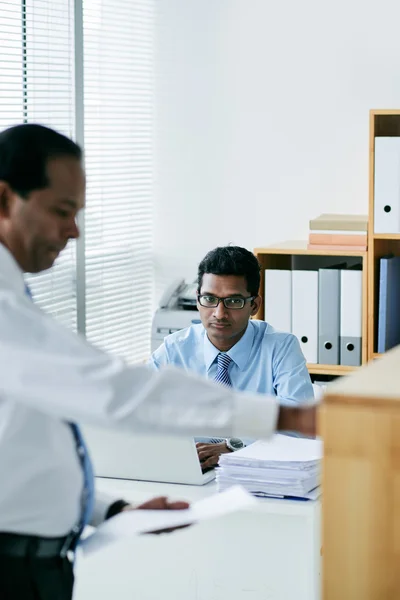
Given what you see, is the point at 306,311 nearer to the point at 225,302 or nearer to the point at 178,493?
the point at 225,302

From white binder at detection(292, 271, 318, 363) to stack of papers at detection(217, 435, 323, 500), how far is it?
5.53 ft

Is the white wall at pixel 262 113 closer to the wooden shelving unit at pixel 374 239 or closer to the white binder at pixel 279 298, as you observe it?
the wooden shelving unit at pixel 374 239

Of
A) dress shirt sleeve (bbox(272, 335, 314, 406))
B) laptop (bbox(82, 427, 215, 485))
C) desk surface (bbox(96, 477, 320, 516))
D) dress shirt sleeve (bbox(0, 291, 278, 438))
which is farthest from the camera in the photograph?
dress shirt sleeve (bbox(272, 335, 314, 406))

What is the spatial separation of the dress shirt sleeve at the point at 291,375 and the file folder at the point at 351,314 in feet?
2.64

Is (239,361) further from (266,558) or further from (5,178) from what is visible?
(5,178)

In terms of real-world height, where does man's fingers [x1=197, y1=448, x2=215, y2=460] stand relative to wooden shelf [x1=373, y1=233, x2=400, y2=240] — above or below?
below

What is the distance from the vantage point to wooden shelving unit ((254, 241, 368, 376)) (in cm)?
385

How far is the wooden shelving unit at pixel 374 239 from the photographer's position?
375 centimetres

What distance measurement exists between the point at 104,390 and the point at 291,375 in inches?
71.9

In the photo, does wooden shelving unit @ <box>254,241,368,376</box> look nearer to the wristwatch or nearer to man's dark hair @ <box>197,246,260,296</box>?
man's dark hair @ <box>197,246,260,296</box>

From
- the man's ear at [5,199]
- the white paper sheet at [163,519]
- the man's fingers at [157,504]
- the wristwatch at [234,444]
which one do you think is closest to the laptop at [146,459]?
the wristwatch at [234,444]

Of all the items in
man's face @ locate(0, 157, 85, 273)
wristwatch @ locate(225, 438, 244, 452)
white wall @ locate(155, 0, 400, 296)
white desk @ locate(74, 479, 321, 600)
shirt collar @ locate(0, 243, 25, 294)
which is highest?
white wall @ locate(155, 0, 400, 296)

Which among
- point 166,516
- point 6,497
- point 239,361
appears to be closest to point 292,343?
point 239,361

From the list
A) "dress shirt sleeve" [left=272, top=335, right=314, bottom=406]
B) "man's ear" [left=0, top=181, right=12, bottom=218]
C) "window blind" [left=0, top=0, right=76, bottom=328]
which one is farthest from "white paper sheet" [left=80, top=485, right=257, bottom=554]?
"window blind" [left=0, top=0, right=76, bottom=328]
